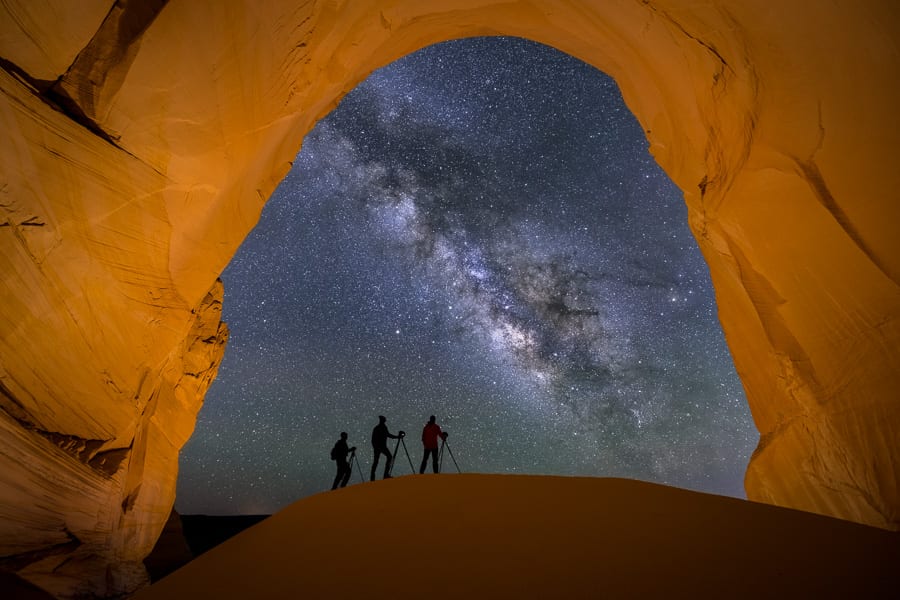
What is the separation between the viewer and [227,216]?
→ 18.4ft

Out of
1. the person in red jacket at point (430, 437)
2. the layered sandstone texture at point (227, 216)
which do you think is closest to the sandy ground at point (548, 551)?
the layered sandstone texture at point (227, 216)

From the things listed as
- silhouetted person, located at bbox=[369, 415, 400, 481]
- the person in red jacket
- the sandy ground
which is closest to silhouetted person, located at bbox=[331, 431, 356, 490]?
silhouetted person, located at bbox=[369, 415, 400, 481]

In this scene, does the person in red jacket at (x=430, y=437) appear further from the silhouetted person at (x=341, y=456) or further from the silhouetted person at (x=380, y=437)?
the silhouetted person at (x=341, y=456)

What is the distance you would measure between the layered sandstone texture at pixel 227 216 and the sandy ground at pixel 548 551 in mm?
1645

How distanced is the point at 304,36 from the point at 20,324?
3924 millimetres

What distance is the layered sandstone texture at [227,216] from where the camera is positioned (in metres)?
3.51

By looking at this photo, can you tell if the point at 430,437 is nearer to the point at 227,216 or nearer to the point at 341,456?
the point at 341,456

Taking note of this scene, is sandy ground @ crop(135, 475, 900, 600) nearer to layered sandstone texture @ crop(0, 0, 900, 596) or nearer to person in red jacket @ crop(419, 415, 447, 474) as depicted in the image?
layered sandstone texture @ crop(0, 0, 900, 596)

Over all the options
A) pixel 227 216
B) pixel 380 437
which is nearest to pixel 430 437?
pixel 380 437

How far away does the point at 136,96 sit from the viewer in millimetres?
3939

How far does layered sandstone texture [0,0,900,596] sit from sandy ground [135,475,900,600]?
5.40 ft

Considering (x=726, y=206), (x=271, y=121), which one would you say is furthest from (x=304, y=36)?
(x=726, y=206)

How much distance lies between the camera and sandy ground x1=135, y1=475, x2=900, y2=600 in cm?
239

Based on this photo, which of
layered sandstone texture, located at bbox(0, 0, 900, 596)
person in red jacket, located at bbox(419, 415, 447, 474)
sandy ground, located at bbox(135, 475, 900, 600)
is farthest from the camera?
person in red jacket, located at bbox(419, 415, 447, 474)
